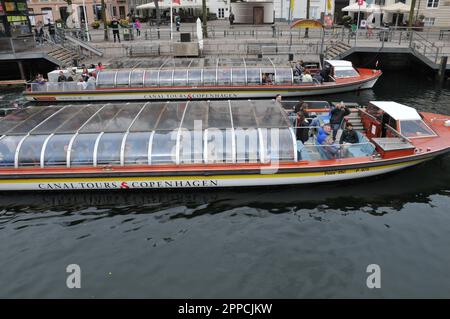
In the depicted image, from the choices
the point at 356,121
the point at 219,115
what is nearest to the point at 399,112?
the point at 356,121

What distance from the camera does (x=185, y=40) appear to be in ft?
111

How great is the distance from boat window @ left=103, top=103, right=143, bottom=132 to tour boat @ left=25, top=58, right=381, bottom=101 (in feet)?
30.1

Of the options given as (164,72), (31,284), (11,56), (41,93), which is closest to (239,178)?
(31,284)

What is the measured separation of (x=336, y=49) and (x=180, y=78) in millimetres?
15424

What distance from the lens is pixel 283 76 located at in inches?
982

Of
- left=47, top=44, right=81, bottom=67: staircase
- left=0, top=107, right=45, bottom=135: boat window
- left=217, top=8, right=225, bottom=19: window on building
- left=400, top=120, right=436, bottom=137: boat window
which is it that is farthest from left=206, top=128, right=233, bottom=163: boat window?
left=217, top=8, right=225, bottom=19: window on building

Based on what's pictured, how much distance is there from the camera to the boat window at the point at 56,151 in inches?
518

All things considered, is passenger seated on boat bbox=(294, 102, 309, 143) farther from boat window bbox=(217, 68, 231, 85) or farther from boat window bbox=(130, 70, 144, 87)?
boat window bbox=(130, 70, 144, 87)

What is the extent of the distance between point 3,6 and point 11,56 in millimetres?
5194

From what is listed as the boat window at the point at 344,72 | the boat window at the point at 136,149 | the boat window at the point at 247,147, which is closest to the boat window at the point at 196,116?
the boat window at the point at 247,147

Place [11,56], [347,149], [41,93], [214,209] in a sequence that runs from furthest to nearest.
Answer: [11,56] < [41,93] < [347,149] < [214,209]

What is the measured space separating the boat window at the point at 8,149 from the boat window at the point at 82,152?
1982 millimetres

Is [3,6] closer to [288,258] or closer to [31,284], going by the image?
[31,284]
